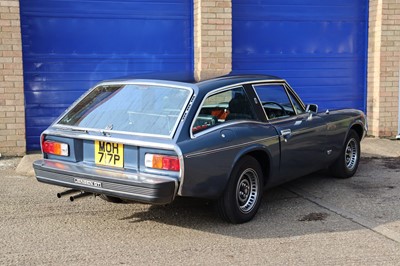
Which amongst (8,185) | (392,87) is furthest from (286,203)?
(392,87)

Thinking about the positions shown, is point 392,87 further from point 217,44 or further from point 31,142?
point 31,142

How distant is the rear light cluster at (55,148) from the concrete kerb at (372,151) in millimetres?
2543

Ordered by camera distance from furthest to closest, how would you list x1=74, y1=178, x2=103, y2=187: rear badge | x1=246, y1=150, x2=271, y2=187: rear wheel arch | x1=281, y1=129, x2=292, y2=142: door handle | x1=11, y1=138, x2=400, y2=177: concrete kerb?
x1=11, y1=138, x2=400, y2=177: concrete kerb
x1=281, y1=129, x2=292, y2=142: door handle
x1=246, y1=150, x2=271, y2=187: rear wheel arch
x1=74, y1=178, x2=103, y2=187: rear badge

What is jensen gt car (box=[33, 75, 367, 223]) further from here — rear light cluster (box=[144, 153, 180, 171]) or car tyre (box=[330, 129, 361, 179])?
car tyre (box=[330, 129, 361, 179])

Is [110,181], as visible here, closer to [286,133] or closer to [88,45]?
[286,133]

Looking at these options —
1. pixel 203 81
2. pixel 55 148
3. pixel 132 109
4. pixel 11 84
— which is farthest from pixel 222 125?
pixel 11 84

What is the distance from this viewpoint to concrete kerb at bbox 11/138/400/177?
8.04m

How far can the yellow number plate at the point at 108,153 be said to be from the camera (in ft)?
16.3

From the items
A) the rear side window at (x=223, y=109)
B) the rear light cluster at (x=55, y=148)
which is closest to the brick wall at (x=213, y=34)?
the rear side window at (x=223, y=109)

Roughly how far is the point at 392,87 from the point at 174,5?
15.6 feet

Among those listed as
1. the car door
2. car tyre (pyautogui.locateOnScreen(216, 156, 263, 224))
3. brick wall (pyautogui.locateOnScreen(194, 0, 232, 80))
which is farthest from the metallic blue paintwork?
brick wall (pyautogui.locateOnScreen(194, 0, 232, 80))

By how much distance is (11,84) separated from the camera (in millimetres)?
8922

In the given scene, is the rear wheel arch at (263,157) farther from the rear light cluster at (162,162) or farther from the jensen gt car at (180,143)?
the rear light cluster at (162,162)

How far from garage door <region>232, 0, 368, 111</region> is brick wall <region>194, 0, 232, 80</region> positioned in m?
0.47
